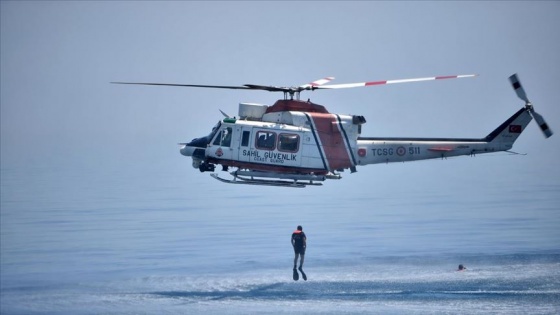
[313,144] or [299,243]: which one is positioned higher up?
[313,144]

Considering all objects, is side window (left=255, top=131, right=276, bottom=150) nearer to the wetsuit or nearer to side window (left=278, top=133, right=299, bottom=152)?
side window (left=278, top=133, right=299, bottom=152)

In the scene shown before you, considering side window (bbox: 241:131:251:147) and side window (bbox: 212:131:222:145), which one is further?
side window (bbox: 212:131:222:145)

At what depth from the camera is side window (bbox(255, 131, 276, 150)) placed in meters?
25.7

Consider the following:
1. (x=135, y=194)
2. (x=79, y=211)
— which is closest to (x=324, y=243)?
(x=79, y=211)

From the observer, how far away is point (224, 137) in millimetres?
26141

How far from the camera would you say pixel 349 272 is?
2558cm

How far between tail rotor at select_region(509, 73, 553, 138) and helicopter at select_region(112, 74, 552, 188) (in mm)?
26

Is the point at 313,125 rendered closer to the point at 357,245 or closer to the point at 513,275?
the point at 513,275

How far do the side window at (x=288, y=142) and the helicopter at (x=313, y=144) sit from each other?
0.03 meters

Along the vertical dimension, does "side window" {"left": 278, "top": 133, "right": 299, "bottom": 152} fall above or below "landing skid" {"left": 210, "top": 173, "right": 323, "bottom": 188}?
above

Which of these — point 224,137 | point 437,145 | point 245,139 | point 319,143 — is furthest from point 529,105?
point 224,137

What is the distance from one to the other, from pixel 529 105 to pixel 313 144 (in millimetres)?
5703

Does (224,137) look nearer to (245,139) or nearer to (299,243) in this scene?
(245,139)

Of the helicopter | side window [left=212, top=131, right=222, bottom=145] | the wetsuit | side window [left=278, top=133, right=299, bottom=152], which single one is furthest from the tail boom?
side window [left=212, top=131, right=222, bottom=145]
